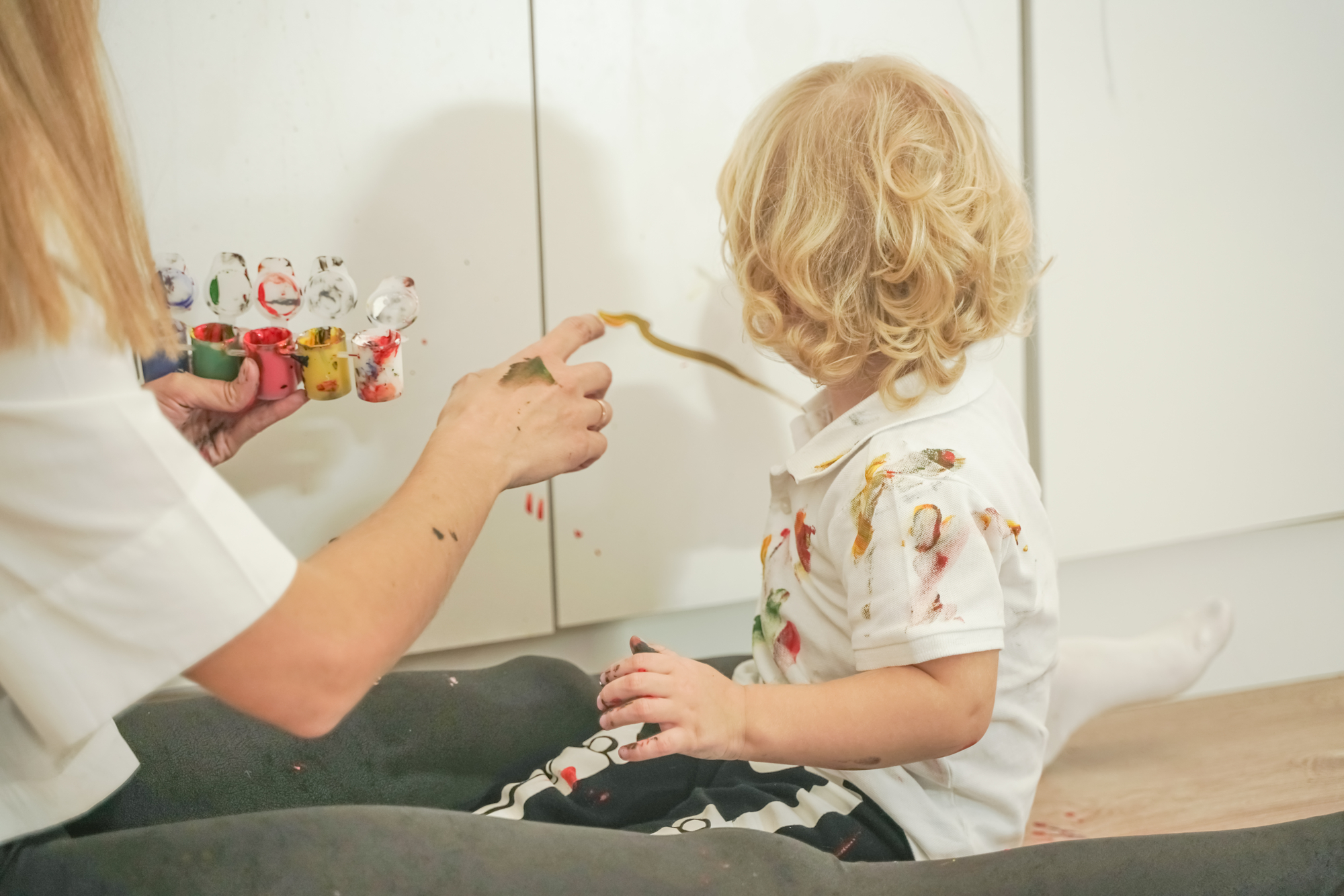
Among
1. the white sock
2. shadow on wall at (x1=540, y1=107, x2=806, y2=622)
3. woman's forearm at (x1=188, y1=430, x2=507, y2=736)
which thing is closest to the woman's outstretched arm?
woman's forearm at (x1=188, y1=430, x2=507, y2=736)

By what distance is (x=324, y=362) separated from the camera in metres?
0.77

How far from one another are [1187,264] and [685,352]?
61cm

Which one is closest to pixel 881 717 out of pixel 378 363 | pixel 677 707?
pixel 677 707

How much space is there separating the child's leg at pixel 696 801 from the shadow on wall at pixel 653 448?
11.3 inches

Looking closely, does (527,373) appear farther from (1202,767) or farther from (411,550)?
(1202,767)

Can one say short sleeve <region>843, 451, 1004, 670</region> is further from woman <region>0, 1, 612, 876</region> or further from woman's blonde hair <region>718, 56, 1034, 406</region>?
woman <region>0, 1, 612, 876</region>

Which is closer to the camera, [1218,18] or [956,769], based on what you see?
[956,769]

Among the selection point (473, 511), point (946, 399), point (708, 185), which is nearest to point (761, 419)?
point (708, 185)

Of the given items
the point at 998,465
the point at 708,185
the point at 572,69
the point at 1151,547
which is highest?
the point at 572,69

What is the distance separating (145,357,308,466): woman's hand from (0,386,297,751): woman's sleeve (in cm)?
29

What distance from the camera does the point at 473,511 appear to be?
0.65 metres

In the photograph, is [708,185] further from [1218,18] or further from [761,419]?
[1218,18]

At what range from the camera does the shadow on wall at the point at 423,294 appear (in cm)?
96

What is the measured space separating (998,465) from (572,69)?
54 cm
